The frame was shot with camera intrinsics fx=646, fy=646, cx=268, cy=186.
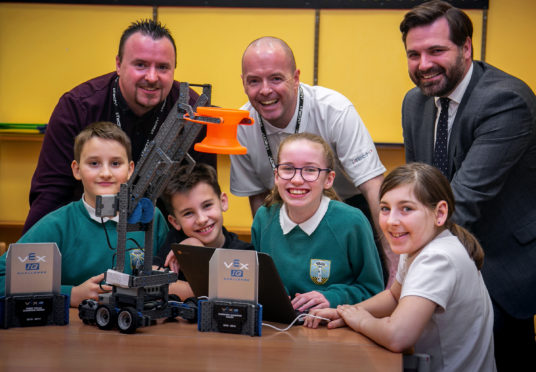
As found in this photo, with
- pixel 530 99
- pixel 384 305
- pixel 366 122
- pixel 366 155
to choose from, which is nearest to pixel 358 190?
pixel 366 155

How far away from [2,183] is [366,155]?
3.42m

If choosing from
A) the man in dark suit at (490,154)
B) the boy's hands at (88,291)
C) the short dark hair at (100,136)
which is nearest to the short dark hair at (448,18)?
the man in dark suit at (490,154)

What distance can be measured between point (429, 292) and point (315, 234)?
0.64 meters

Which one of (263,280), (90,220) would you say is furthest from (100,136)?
(263,280)

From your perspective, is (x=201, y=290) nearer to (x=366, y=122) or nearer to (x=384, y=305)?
(x=384, y=305)

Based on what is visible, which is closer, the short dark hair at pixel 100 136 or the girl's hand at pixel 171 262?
the girl's hand at pixel 171 262

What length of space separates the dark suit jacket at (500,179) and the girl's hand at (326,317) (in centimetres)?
91

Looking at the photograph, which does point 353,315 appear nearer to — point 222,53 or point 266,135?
point 266,135

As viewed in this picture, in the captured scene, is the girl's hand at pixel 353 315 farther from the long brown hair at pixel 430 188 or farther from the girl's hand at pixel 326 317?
the long brown hair at pixel 430 188

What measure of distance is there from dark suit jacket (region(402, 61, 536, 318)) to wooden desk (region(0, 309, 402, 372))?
1.05 meters

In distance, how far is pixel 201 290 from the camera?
199cm

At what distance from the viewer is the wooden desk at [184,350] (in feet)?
4.74

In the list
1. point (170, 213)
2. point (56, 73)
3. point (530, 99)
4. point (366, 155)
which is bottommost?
point (170, 213)

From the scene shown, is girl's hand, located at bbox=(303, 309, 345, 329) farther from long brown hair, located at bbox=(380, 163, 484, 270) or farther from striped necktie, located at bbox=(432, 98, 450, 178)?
striped necktie, located at bbox=(432, 98, 450, 178)
